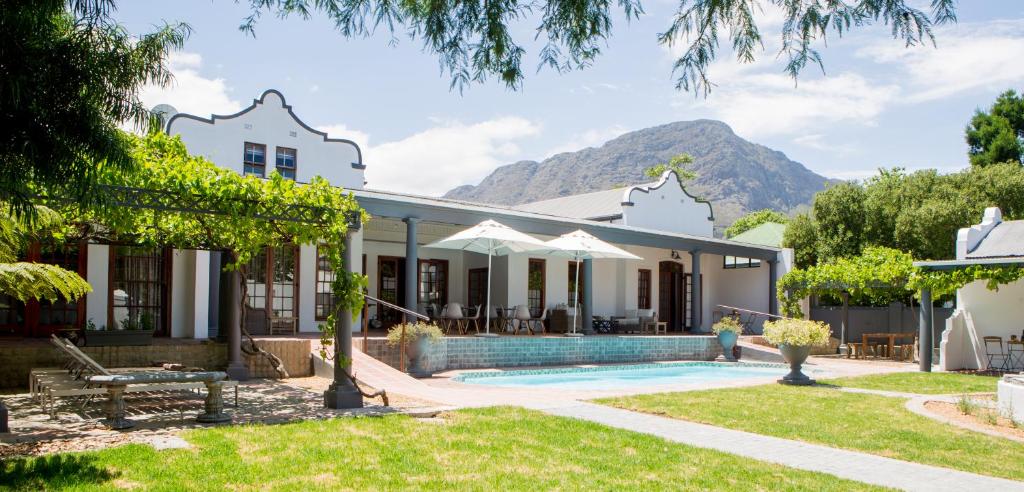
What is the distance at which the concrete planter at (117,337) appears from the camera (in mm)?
12141

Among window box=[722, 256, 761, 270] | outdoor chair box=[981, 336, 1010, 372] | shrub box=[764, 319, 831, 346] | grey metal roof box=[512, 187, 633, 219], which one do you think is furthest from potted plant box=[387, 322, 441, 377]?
window box=[722, 256, 761, 270]

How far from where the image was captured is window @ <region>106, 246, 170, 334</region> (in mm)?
14383

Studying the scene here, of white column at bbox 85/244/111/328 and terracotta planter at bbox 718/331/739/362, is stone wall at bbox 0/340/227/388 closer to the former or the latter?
white column at bbox 85/244/111/328

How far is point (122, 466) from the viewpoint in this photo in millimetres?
6102

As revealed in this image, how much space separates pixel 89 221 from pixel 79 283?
187cm

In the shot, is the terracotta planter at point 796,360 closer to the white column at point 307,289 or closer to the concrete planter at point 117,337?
the white column at point 307,289

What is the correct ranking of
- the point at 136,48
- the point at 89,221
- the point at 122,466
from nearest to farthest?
the point at 136,48 → the point at 122,466 → the point at 89,221

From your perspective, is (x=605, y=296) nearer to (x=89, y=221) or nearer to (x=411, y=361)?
(x=411, y=361)

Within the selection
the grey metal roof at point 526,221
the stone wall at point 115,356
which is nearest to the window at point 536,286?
the grey metal roof at point 526,221

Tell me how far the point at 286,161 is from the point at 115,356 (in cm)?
793

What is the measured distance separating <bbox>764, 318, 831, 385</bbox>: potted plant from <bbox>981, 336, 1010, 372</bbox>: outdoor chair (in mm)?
6284

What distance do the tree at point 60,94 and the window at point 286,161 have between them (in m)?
14.4

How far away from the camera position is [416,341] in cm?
1397

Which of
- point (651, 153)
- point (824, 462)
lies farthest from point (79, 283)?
point (651, 153)
